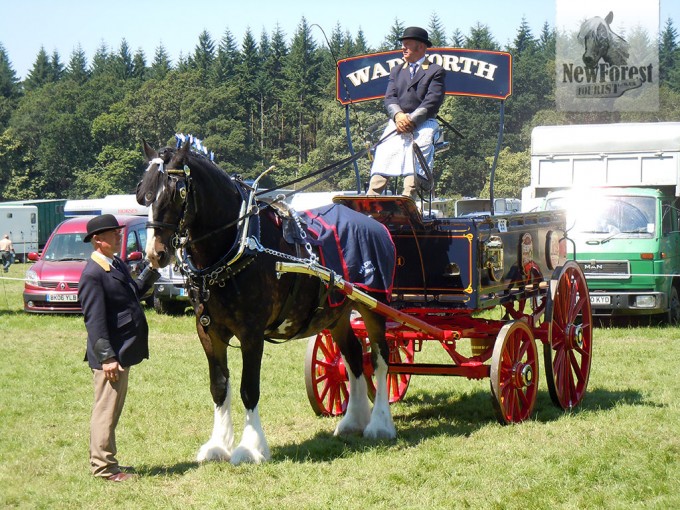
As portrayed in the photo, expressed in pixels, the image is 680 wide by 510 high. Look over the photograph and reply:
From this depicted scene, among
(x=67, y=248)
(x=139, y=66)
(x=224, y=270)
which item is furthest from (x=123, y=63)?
(x=224, y=270)

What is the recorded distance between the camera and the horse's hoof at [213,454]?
7.04 m

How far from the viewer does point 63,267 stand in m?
18.3

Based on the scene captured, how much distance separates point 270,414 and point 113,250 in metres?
3.01

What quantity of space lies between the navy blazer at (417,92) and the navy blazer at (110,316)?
10.4 feet

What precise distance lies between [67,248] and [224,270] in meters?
13.3

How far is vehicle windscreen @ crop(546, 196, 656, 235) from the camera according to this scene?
50.3 ft

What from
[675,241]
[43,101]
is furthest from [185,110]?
[675,241]

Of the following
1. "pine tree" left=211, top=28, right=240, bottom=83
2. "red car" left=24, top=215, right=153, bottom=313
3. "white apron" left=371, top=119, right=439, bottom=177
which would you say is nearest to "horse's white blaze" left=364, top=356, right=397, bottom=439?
"white apron" left=371, top=119, right=439, bottom=177

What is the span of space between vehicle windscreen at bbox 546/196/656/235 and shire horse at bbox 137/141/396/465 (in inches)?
360

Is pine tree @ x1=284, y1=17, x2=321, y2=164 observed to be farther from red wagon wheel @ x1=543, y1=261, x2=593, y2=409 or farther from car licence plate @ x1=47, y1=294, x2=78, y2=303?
red wagon wheel @ x1=543, y1=261, x2=593, y2=409

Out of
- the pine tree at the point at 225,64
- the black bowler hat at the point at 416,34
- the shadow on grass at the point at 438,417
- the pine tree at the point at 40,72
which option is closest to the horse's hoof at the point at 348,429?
the shadow on grass at the point at 438,417

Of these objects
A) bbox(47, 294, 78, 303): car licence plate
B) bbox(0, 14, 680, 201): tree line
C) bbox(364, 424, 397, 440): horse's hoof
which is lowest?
bbox(364, 424, 397, 440): horse's hoof

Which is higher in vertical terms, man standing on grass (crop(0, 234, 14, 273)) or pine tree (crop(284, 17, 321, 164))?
pine tree (crop(284, 17, 321, 164))

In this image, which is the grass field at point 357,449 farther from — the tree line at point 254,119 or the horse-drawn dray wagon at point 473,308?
the tree line at point 254,119
